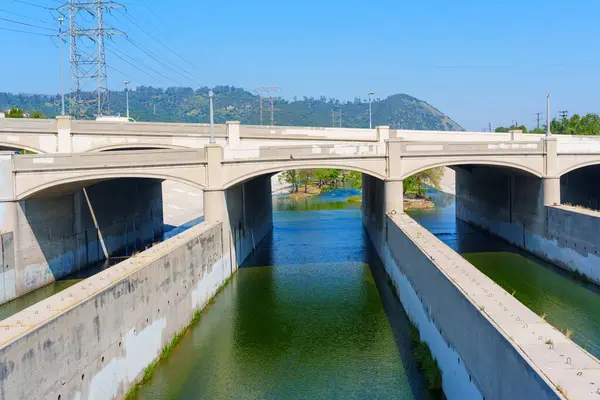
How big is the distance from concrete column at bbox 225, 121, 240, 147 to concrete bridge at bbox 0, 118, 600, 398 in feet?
0.29

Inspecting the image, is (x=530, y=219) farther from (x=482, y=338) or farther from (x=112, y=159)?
(x=482, y=338)

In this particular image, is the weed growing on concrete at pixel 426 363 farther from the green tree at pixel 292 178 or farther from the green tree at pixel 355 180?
the green tree at pixel 355 180

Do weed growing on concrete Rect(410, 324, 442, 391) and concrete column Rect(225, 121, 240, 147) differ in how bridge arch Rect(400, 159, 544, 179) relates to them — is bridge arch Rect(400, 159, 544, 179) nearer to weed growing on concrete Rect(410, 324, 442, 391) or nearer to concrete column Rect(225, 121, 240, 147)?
concrete column Rect(225, 121, 240, 147)

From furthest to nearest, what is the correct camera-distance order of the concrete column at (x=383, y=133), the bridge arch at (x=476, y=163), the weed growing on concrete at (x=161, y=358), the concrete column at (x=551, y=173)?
the concrete column at (x=383, y=133) → the concrete column at (x=551, y=173) → the bridge arch at (x=476, y=163) → the weed growing on concrete at (x=161, y=358)

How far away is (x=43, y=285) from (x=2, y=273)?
3.27 meters

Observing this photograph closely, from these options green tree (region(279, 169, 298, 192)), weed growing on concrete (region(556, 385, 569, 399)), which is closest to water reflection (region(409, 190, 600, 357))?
weed growing on concrete (region(556, 385, 569, 399))

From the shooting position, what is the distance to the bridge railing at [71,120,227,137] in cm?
3431

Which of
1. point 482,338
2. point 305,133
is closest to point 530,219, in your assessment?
point 305,133

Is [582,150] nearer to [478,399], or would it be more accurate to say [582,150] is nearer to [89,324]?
[478,399]

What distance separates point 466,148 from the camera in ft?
104

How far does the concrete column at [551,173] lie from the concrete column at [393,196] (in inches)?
337

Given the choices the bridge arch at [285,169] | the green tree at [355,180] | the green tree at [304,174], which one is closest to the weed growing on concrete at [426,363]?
the bridge arch at [285,169]

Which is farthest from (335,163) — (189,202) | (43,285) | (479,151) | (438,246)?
(189,202)

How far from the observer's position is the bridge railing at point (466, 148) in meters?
30.6
